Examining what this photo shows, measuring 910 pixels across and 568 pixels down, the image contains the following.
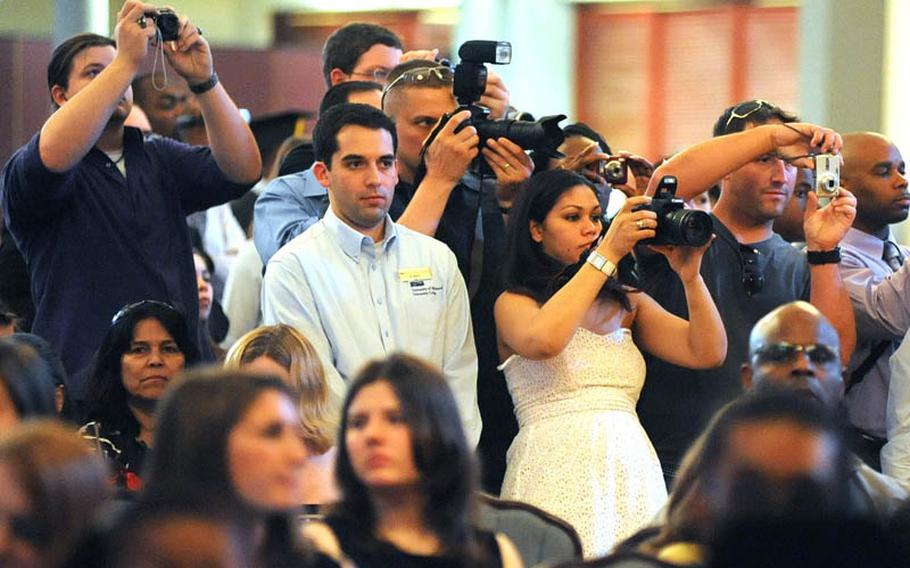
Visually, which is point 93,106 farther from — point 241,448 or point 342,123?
point 241,448

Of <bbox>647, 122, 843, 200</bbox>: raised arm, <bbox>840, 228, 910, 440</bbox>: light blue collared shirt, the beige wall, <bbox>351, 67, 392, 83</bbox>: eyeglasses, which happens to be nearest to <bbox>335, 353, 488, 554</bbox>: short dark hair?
<bbox>647, 122, 843, 200</bbox>: raised arm

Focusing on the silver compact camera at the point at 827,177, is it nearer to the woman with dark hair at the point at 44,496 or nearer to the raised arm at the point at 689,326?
the raised arm at the point at 689,326

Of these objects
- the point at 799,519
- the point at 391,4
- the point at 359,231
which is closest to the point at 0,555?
the point at 799,519

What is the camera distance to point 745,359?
420 centimetres

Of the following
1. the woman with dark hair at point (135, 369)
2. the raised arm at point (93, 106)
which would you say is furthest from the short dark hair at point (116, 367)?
the raised arm at point (93, 106)

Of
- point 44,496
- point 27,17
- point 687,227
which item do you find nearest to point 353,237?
point 687,227

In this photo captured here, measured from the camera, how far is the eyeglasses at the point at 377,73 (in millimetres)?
5035

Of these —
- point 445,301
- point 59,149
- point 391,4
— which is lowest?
point 445,301

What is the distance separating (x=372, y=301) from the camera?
3.98 m

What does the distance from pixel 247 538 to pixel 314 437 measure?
4.16ft

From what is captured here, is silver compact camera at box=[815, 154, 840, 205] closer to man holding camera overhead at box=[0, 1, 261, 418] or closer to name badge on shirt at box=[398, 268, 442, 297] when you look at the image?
name badge on shirt at box=[398, 268, 442, 297]

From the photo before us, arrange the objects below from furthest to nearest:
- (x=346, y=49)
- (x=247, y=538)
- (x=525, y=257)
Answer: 1. (x=346, y=49)
2. (x=525, y=257)
3. (x=247, y=538)

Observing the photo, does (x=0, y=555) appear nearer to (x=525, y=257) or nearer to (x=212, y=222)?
(x=525, y=257)

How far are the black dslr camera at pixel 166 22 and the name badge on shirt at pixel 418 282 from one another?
81 cm
